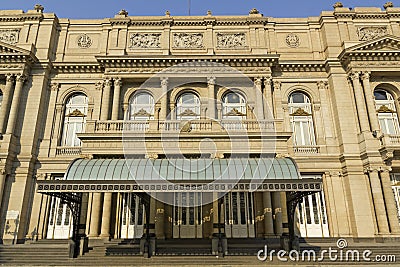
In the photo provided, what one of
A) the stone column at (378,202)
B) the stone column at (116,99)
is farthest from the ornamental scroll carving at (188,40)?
the stone column at (378,202)

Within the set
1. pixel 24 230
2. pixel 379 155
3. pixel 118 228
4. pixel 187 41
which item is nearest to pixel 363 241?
pixel 379 155

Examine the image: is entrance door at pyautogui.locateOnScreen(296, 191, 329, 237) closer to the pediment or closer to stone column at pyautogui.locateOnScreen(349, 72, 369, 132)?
stone column at pyautogui.locateOnScreen(349, 72, 369, 132)

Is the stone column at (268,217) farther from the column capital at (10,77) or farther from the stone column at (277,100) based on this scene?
the column capital at (10,77)

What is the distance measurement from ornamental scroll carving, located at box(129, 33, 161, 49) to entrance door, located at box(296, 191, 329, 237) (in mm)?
17209

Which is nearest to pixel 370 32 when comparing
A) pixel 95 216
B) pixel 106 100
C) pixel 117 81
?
pixel 117 81

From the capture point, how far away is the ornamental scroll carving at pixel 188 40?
26578 millimetres

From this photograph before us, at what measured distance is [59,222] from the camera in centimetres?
2242

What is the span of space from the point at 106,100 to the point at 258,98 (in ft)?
38.0

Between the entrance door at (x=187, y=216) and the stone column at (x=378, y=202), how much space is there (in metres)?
11.6

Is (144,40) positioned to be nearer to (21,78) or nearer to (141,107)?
(141,107)

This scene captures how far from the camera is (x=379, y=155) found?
2152 cm

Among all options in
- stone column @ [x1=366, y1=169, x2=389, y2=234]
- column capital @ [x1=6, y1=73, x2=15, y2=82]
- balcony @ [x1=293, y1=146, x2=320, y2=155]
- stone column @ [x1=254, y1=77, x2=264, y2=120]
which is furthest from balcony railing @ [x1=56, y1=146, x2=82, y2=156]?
stone column @ [x1=366, y1=169, x2=389, y2=234]

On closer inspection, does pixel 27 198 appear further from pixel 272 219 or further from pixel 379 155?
pixel 379 155

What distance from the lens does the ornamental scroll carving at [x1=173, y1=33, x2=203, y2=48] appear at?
87.2 ft
